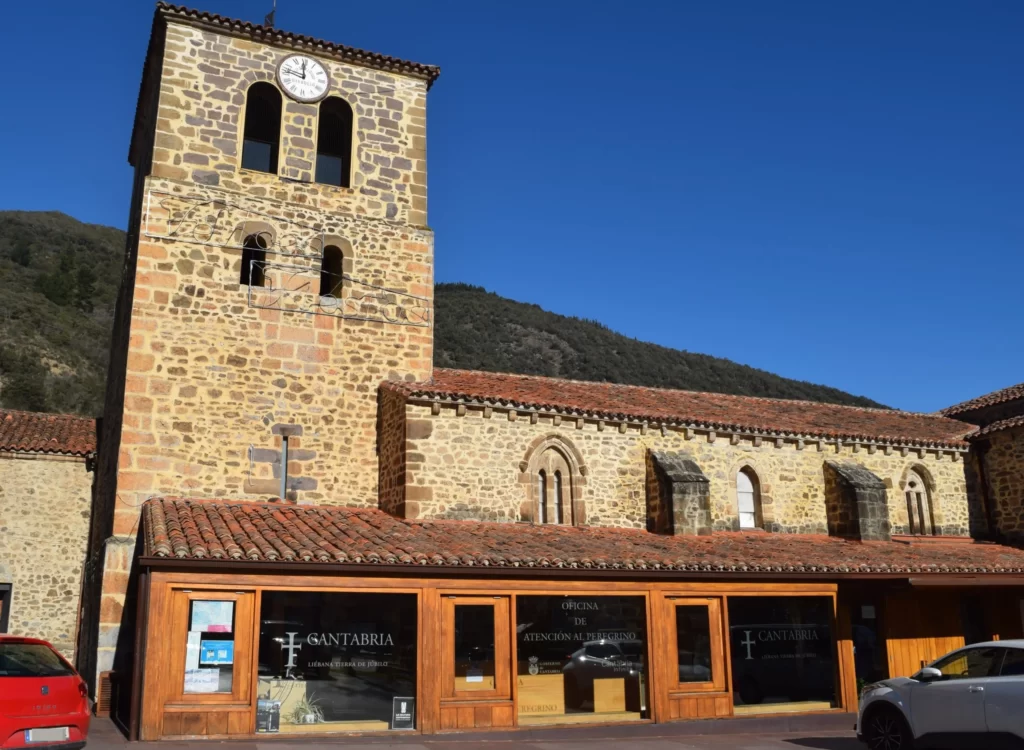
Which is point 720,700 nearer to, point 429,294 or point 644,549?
point 644,549

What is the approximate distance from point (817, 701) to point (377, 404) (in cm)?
973

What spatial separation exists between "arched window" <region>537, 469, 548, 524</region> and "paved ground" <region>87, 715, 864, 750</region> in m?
4.61

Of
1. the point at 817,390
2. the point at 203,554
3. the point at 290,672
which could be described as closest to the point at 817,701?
the point at 290,672

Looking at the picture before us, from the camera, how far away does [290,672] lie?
1188 centimetres

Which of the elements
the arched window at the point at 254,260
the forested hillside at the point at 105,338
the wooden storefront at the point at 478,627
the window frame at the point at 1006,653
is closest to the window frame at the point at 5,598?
the wooden storefront at the point at 478,627

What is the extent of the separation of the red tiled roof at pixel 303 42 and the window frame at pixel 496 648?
39.3 feet

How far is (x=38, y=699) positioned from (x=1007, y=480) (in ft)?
68.3

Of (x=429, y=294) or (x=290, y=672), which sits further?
(x=429, y=294)

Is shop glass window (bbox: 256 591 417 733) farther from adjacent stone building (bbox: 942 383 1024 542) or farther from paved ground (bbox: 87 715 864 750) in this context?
adjacent stone building (bbox: 942 383 1024 542)

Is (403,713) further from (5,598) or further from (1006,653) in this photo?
(5,598)

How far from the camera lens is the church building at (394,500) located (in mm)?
12148

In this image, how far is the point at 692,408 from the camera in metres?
20.5

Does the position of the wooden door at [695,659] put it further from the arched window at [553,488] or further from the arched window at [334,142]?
the arched window at [334,142]

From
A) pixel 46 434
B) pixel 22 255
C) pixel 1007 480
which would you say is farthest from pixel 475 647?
pixel 22 255
